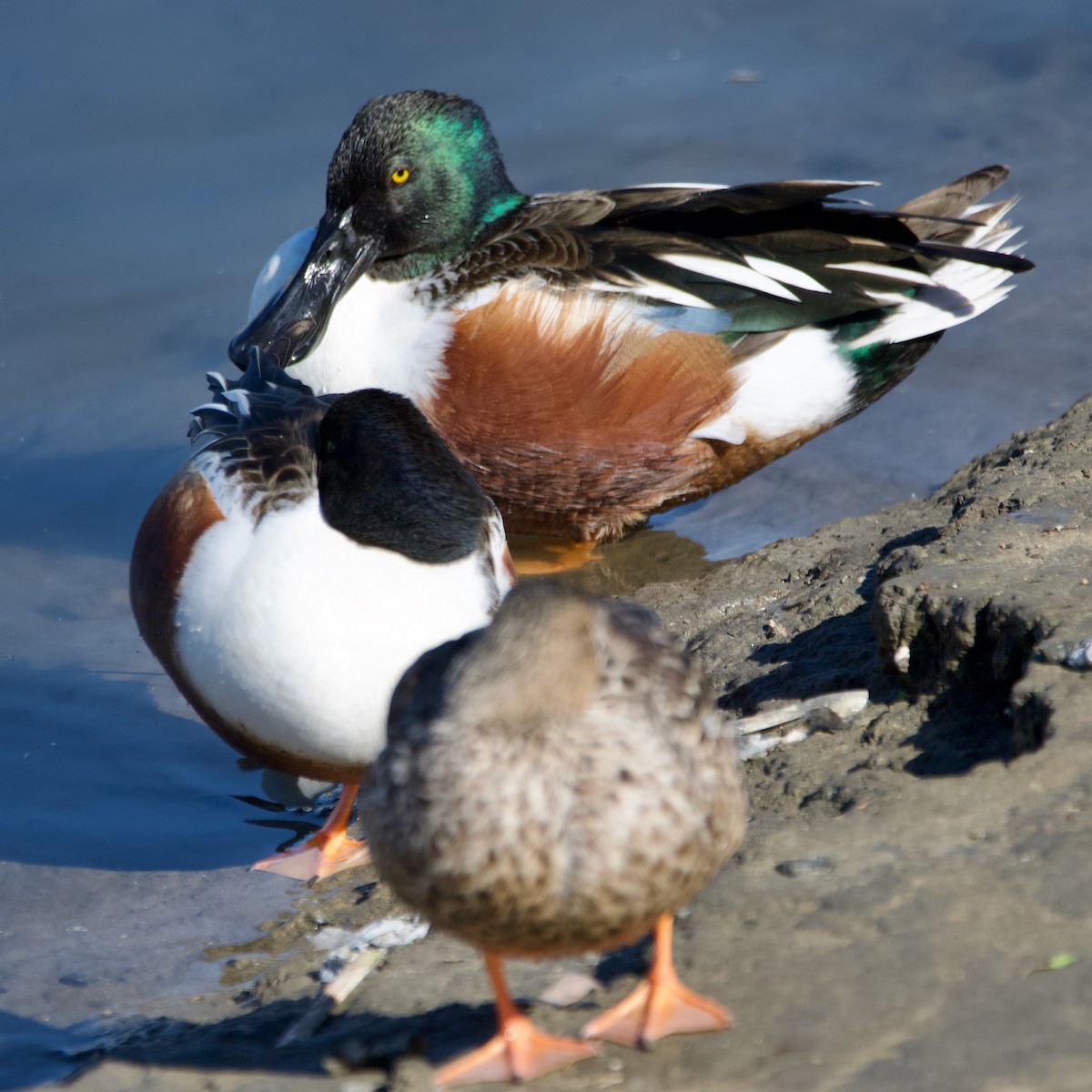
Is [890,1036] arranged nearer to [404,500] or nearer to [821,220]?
[404,500]

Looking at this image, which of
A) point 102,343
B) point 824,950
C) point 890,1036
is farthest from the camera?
point 102,343

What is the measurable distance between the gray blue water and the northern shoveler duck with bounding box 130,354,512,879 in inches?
20.8

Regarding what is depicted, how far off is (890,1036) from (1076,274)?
18.3 feet

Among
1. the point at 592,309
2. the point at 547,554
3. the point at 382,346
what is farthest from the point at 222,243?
the point at 592,309

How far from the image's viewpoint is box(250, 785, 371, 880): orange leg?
12.8ft

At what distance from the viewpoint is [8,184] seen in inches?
305

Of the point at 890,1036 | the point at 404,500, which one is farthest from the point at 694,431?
the point at 890,1036

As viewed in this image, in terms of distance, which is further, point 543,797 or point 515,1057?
point 515,1057

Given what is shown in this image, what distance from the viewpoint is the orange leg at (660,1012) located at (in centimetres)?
249

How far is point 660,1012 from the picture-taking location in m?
2.51

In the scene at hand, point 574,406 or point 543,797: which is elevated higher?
point 574,406

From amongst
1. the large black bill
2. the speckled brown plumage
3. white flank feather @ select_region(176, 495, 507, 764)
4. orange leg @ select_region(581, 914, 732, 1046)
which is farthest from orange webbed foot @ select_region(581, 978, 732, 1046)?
the large black bill

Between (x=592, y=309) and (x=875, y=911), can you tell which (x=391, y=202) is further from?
(x=875, y=911)

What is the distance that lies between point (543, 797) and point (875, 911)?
0.73 meters
